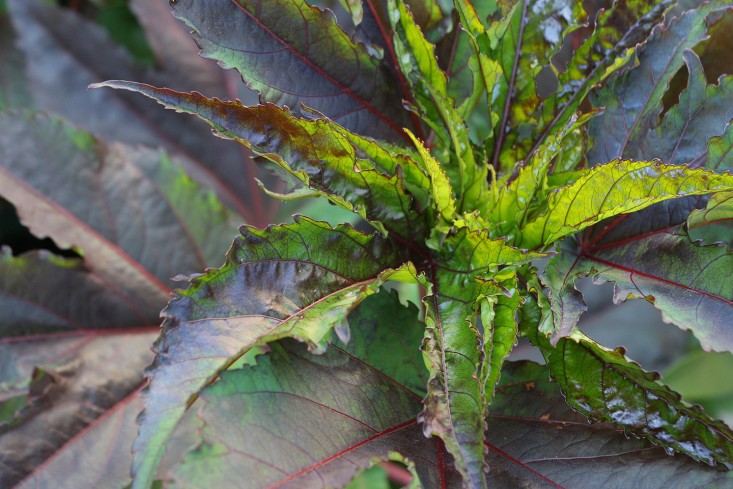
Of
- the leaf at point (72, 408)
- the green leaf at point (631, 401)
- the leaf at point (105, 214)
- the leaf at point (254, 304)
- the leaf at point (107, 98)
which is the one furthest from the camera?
the leaf at point (107, 98)

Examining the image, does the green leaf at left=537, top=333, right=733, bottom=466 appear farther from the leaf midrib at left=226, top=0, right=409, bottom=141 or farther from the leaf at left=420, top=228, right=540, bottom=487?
the leaf midrib at left=226, top=0, right=409, bottom=141

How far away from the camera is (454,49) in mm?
727

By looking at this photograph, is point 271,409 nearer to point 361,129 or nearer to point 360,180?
point 360,180

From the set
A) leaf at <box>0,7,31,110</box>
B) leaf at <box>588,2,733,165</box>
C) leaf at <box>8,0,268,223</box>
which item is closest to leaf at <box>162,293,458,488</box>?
leaf at <box>588,2,733,165</box>

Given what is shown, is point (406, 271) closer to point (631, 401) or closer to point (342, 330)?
point (342, 330)

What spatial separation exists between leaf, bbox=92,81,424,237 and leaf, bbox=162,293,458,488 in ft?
0.41

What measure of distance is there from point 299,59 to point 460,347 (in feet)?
1.06

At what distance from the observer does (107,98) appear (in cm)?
104

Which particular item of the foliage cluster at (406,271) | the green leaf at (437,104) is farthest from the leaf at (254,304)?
the green leaf at (437,104)

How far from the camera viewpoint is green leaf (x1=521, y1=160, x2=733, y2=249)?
468 mm

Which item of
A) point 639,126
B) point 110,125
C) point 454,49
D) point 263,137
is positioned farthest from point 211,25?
point 110,125

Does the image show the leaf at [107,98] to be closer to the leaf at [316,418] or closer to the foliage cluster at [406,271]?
the foliage cluster at [406,271]

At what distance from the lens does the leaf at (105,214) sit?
82 cm

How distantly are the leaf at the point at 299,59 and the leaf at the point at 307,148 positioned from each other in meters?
0.11
